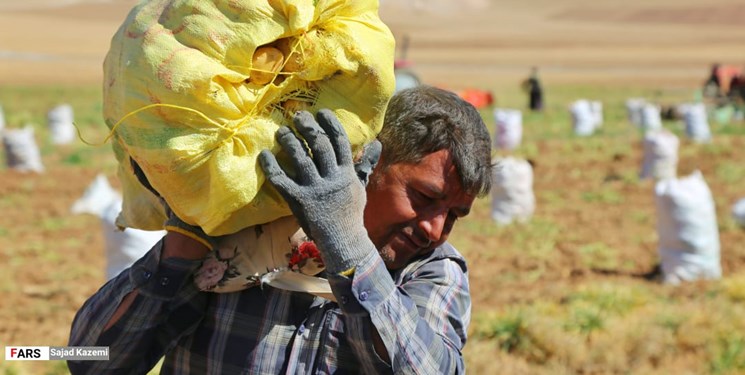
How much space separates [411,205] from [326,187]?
40 centimetres

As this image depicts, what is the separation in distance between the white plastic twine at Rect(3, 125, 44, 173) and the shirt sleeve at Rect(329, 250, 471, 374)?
12577mm

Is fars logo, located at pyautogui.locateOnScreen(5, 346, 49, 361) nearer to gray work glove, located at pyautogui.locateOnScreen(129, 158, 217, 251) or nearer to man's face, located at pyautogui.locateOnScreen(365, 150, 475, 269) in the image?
gray work glove, located at pyautogui.locateOnScreen(129, 158, 217, 251)

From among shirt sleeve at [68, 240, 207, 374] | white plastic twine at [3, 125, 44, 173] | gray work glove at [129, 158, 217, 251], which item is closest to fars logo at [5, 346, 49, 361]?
shirt sleeve at [68, 240, 207, 374]

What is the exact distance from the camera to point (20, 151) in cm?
1356

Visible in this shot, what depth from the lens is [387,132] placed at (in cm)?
210

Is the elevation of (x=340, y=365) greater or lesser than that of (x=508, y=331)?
greater

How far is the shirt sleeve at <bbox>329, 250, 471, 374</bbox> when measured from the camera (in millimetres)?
1752

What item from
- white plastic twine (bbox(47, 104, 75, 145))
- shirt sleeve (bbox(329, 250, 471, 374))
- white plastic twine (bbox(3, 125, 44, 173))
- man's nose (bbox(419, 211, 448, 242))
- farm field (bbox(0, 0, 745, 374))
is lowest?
white plastic twine (bbox(47, 104, 75, 145))

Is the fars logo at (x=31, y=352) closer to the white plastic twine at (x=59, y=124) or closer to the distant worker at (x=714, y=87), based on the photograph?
the white plastic twine at (x=59, y=124)

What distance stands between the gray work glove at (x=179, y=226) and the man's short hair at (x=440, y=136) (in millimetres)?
424

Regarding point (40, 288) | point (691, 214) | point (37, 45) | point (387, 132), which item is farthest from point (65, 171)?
point (37, 45)

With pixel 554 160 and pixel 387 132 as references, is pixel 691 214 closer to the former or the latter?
pixel 387 132

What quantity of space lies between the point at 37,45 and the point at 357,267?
202 ft

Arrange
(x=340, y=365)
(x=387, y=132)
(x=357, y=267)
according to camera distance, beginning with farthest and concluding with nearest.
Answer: (x=387, y=132) < (x=340, y=365) < (x=357, y=267)
